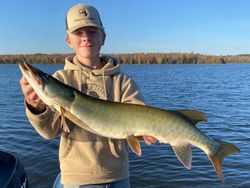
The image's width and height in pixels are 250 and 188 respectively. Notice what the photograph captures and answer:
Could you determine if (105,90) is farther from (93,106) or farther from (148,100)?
(148,100)

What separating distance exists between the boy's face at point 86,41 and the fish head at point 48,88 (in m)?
0.63

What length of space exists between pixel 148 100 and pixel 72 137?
18.3m

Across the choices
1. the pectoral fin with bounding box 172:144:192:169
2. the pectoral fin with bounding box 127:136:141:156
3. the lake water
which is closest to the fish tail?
the pectoral fin with bounding box 172:144:192:169

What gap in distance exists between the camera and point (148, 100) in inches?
854

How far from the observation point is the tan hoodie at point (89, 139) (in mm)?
3396

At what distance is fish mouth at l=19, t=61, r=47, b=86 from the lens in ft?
9.46

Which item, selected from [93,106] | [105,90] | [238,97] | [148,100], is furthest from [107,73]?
[238,97]

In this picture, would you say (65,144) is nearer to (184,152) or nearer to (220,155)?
(184,152)

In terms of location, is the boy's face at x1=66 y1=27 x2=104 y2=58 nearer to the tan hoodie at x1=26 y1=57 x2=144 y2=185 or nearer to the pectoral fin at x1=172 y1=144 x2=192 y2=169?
the tan hoodie at x1=26 y1=57 x2=144 y2=185

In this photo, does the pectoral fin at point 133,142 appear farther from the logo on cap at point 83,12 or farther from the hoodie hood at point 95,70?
the logo on cap at point 83,12

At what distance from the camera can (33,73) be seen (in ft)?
9.53

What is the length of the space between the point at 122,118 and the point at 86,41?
0.86 meters

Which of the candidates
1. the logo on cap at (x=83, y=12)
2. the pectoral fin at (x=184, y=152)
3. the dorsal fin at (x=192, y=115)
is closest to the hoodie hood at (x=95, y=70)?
the logo on cap at (x=83, y=12)

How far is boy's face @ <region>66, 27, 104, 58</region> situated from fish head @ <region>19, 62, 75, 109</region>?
63 centimetres
